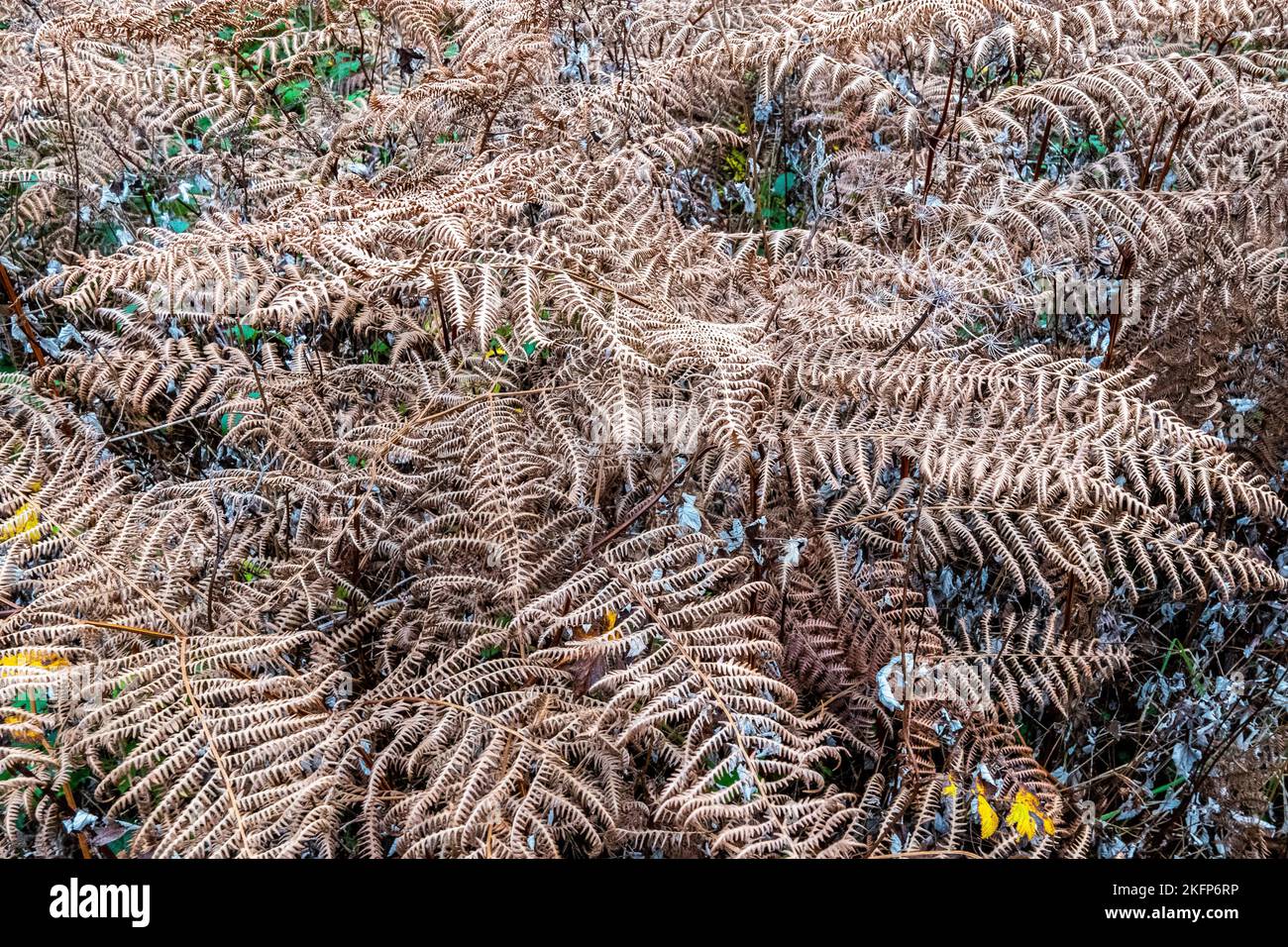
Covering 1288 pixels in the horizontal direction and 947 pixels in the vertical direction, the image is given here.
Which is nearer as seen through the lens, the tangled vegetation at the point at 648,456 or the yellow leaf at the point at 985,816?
the tangled vegetation at the point at 648,456

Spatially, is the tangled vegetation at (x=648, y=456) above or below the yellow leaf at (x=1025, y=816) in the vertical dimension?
above

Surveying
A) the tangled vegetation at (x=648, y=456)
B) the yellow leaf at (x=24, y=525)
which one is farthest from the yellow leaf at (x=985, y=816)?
the yellow leaf at (x=24, y=525)

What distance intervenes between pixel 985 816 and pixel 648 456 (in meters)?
1.24

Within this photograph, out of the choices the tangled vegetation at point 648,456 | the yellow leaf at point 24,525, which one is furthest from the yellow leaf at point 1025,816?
the yellow leaf at point 24,525

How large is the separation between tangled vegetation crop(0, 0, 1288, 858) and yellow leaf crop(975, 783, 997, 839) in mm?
15

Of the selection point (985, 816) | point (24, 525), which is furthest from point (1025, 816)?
point (24, 525)

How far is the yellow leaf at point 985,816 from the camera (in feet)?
7.14

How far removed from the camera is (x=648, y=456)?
2672 millimetres

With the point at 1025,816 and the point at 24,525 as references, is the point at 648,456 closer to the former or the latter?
the point at 1025,816

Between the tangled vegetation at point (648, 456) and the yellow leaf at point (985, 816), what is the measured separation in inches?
0.6

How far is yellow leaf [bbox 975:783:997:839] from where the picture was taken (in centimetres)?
218

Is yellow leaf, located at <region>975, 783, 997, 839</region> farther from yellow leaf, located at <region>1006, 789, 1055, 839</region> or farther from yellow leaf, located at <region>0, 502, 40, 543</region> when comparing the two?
yellow leaf, located at <region>0, 502, 40, 543</region>

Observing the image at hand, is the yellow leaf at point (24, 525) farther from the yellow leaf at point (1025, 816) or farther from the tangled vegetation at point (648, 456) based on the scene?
the yellow leaf at point (1025, 816)

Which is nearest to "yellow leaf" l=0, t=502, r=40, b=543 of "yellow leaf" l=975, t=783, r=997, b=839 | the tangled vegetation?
the tangled vegetation
